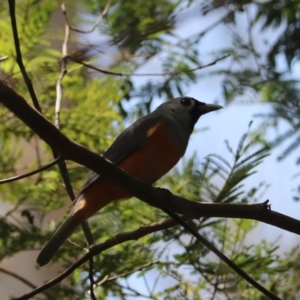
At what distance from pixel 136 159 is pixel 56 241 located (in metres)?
0.83

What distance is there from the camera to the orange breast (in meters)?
4.09

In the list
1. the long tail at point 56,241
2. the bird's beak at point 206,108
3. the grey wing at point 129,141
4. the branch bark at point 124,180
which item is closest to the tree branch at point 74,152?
the branch bark at point 124,180

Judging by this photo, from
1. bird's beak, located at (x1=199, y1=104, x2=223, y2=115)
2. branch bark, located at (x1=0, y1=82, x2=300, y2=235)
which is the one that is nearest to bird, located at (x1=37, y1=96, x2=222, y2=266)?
bird's beak, located at (x1=199, y1=104, x2=223, y2=115)

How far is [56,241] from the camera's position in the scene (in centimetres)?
382

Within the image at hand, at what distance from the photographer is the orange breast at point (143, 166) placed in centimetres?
409

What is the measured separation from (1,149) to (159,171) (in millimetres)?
1718

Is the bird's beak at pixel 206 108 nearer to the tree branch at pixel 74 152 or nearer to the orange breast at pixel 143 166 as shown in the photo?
the orange breast at pixel 143 166

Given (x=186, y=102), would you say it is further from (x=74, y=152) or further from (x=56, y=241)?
(x=74, y=152)

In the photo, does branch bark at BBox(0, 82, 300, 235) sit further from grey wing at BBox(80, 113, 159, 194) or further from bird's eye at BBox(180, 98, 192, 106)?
bird's eye at BBox(180, 98, 192, 106)

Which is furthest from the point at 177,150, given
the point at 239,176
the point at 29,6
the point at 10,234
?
the point at 29,6

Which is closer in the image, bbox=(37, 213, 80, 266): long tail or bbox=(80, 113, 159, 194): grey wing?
bbox=(37, 213, 80, 266): long tail

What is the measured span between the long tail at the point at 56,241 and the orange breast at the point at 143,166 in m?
0.08

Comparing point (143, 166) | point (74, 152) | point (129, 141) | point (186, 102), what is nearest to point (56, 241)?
point (143, 166)

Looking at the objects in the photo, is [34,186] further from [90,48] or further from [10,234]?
[90,48]
